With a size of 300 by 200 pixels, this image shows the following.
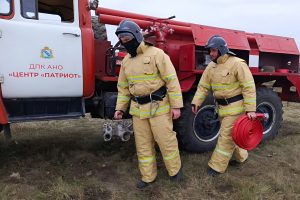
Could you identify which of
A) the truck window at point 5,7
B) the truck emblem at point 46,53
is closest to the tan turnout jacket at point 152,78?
the truck emblem at point 46,53

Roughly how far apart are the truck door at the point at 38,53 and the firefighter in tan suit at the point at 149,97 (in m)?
0.67

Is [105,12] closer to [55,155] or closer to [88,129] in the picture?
[55,155]

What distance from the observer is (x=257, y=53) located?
527 cm

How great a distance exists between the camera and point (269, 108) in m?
5.34

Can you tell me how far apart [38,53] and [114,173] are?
1585 millimetres

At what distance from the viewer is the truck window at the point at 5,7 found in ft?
11.6

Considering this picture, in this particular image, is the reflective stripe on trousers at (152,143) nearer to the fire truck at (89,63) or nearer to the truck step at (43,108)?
the fire truck at (89,63)

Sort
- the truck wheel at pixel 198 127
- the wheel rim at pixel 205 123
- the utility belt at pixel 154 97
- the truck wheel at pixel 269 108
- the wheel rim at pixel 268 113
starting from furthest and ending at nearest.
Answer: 1. the wheel rim at pixel 268 113
2. the truck wheel at pixel 269 108
3. the wheel rim at pixel 205 123
4. the truck wheel at pixel 198 127
5. the utility belt at pixel 154 97

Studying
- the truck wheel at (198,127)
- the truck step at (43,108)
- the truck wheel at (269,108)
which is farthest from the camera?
the truck wheel at (269,108)

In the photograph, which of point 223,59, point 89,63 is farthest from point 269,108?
point 89,63

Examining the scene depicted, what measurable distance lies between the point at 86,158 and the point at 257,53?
2.97 meters

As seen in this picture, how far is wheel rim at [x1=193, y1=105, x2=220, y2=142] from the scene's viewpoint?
4672 millimetres

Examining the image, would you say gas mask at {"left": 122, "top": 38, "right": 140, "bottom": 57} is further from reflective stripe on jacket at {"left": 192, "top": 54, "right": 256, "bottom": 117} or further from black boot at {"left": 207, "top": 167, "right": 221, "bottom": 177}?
black boot at {"left": 207, "top": 167, "right": 221, "bottom": 177}

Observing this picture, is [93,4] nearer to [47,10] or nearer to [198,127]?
[47,10]
